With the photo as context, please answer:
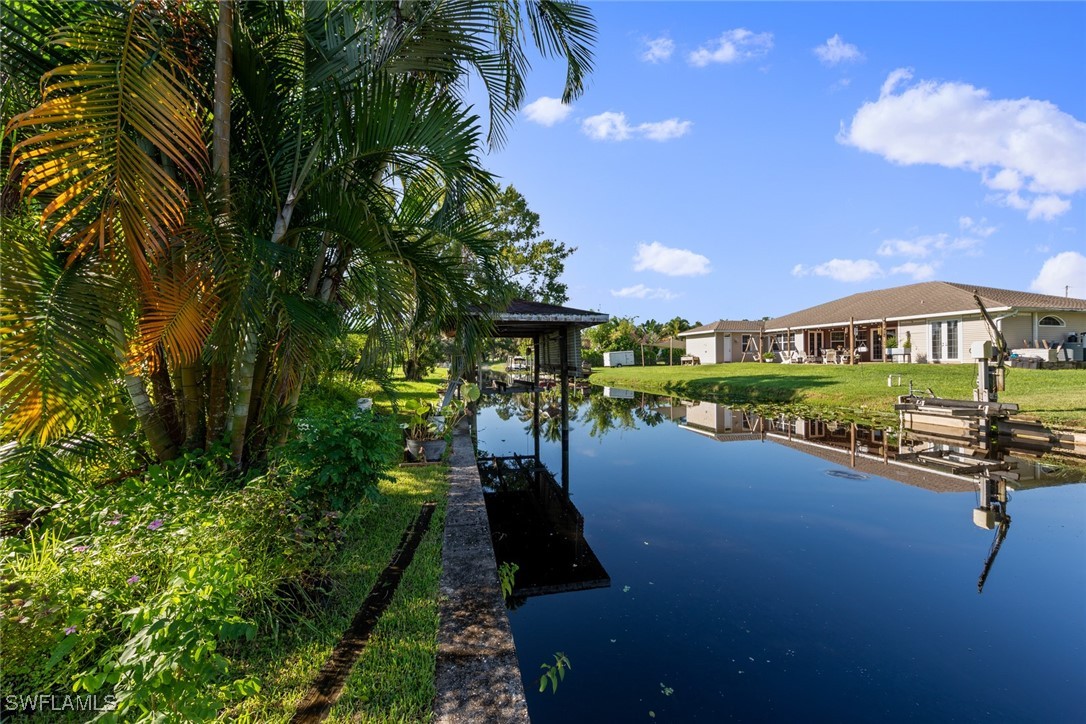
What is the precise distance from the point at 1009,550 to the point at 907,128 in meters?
8.53

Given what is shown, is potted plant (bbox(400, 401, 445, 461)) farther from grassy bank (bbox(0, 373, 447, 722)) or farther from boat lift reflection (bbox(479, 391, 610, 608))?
grassy bank (bbox(0, 373, 447, 722))

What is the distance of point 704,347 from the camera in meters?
35.3

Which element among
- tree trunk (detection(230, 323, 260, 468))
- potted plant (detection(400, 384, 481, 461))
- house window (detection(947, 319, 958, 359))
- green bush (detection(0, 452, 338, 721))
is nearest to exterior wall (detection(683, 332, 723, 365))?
house window (detection(947, 319, 958, 359))

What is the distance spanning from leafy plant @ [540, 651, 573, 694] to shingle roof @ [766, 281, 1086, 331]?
24135 millimetres

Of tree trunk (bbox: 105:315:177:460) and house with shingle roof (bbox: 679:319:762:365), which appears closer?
tree trunk (bbox: 105:315:177:460)

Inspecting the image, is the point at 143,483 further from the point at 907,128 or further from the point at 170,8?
the point at 907,128

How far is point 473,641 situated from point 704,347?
116 ft

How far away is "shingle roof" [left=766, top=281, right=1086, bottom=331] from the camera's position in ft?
65.5

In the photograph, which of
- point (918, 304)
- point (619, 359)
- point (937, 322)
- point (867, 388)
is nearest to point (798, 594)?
point (867, 388)

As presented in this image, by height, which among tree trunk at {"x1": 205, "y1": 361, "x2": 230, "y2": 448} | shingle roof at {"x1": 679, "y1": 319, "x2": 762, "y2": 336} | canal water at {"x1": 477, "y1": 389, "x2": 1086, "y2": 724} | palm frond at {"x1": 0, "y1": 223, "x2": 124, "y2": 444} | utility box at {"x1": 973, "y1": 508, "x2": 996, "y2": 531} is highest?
shingle roof at {"x1": 679, "y1": 319, "x2": 762, "y2": 336}

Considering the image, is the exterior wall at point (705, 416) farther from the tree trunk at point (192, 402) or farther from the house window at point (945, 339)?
the house window at point (945, 339)

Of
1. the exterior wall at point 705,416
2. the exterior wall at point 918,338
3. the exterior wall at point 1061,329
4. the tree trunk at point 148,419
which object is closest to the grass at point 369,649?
the tree trunk at point 148,419

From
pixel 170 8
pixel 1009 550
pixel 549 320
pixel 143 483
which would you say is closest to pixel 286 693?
pixel 143 483

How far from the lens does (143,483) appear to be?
3545 millimetres
